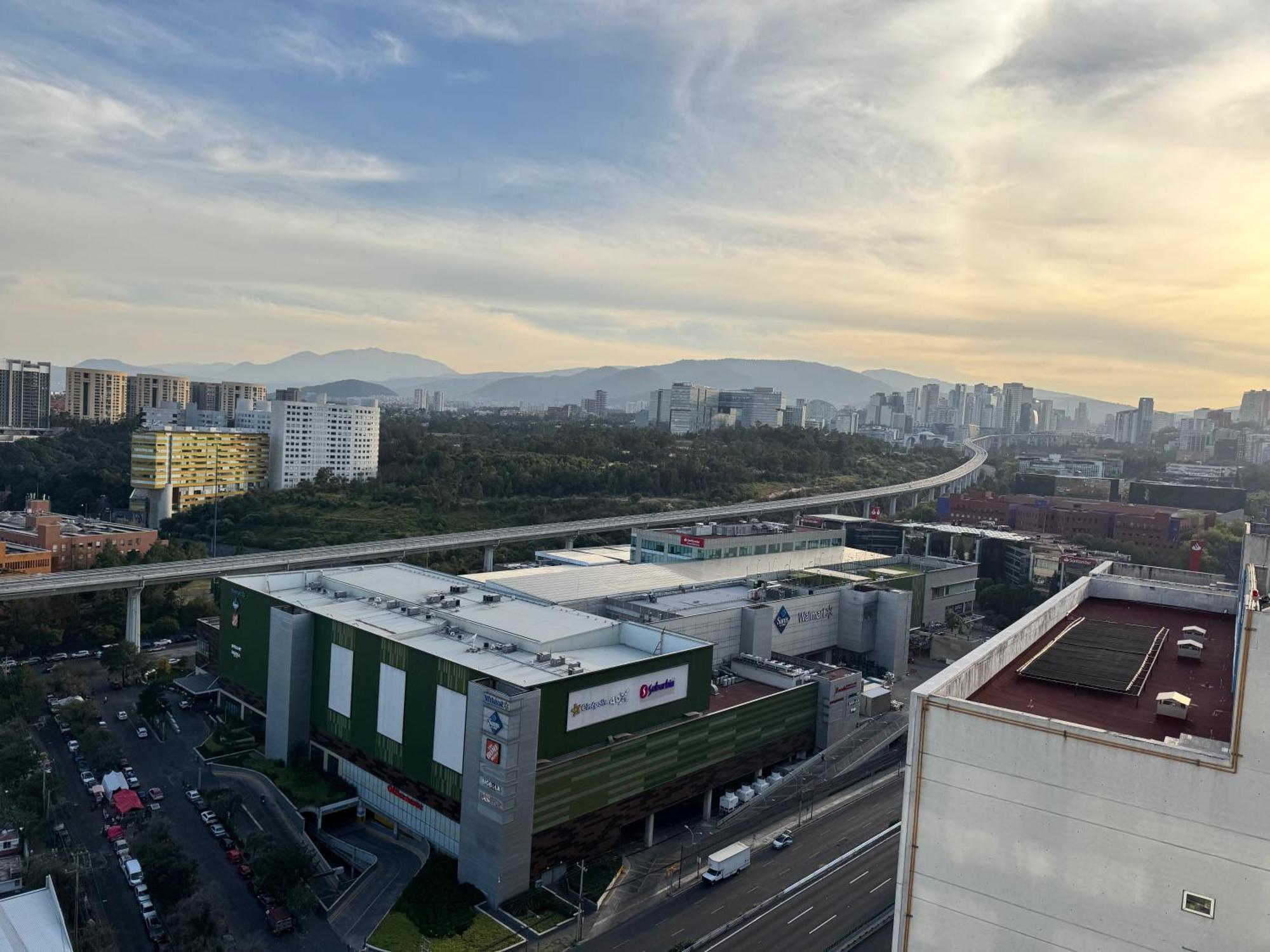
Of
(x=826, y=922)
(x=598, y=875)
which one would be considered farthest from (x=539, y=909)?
(x=826, y=922)

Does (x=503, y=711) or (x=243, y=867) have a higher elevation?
→ (x=503, y=711)

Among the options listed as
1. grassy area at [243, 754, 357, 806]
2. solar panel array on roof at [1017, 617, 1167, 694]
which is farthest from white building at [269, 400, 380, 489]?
solar panel array on roof at [1017, 617, 1167, 694]

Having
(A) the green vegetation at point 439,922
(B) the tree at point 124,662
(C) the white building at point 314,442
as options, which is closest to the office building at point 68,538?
(B) the tree at point 124,662

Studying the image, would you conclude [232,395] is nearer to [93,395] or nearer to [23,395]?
[93,395]

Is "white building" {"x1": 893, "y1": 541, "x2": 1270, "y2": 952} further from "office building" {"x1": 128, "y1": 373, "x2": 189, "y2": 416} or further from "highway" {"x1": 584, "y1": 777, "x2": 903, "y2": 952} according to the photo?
"office building" {"x1": 128, "y1": 373, "x2": 189, "y2": 416}

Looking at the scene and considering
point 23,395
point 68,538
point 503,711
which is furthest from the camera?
point 23,395

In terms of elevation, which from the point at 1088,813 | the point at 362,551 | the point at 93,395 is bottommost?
the point at 362,551

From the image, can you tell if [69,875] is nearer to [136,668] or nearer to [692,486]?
[136,668]
